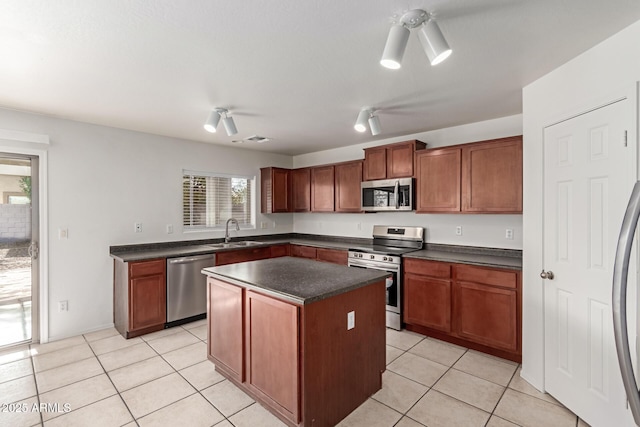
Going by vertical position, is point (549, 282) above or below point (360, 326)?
above

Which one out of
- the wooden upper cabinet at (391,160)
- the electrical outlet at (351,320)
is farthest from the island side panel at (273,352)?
the wooden upper cabinet at (391,160)

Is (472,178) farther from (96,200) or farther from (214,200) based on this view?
(96,200)

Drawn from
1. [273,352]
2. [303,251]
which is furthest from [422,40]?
[303,251]

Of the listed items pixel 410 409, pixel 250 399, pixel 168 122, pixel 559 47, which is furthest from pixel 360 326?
pixel 168 122

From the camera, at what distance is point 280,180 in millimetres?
5422

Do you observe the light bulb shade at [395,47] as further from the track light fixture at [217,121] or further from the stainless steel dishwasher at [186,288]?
the stainless steel dishwasher at [186,288]

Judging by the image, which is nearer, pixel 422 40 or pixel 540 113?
pixel 422 40

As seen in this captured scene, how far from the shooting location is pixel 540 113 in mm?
2434

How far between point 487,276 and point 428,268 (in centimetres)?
61

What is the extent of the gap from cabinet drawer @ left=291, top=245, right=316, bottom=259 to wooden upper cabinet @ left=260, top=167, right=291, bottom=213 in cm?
80

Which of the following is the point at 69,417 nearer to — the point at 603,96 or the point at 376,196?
the point at 376,196

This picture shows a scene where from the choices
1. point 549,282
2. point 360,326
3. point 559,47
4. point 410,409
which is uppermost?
point 559,47

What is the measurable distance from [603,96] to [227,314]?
3.01 m

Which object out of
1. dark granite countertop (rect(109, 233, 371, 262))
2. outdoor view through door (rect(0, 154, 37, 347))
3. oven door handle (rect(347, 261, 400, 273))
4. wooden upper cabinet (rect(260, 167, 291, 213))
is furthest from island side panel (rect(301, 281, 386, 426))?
outdoor view through door (rect(0, 154, 37, 347))
